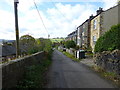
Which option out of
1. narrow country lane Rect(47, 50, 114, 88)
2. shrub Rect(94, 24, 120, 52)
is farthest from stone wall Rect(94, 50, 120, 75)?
narrow country lane Rect(47, 50, 114, 88)

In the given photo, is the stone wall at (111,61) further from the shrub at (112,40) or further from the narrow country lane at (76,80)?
the narrow country lane at (76,80)

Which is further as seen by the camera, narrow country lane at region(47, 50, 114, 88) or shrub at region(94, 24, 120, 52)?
shrub at region(94, 24, 120, 52)

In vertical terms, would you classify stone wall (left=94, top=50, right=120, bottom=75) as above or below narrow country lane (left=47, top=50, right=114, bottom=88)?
above

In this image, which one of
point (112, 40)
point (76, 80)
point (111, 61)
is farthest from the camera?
point (112, 40)

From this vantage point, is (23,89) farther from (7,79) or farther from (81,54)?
(81,54)

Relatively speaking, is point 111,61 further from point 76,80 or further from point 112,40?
point 76,80

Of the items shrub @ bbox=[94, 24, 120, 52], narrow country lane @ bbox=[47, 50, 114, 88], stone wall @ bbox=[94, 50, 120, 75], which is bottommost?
narrow country lane @ bbox=[47, 50, 114, 88]

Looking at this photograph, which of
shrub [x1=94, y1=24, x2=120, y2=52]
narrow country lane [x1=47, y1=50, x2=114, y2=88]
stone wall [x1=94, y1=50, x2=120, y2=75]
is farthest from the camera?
shrub [x1=94, y1=24, x2=120, y2=52]

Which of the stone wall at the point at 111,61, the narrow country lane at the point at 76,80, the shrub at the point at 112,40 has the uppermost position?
the shrub at the point at 112,40

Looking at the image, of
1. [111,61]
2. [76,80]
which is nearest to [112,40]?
[111,61]

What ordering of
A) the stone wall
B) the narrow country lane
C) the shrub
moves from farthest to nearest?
the shrub, the stone wall, the narrow country lane

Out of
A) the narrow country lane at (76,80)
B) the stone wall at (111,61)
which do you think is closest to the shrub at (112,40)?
the stone wall at (111,61)

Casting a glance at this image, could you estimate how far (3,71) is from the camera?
411cm

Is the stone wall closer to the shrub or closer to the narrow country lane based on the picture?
the shrub
